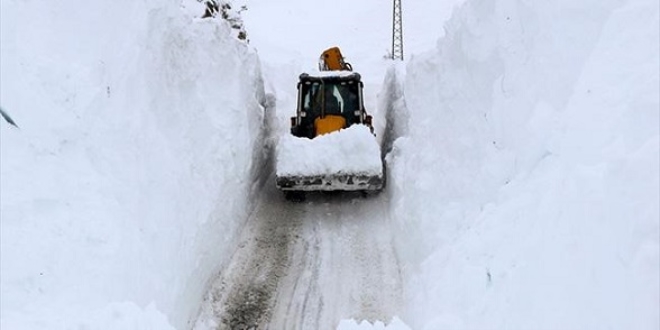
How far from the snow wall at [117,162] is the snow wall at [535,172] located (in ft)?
10.6

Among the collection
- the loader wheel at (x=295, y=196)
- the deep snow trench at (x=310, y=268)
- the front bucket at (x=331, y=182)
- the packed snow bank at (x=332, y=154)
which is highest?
the packed snow bank at (x=332, y=154)

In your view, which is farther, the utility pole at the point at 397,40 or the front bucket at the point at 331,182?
the utility pole at the point at 397,40

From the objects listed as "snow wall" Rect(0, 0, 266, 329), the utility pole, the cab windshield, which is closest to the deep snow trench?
"snow wall" Rect(0, 0, 266, 329)

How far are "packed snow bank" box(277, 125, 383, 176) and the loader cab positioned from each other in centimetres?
149

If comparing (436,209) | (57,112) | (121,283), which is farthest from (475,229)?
(57,112)

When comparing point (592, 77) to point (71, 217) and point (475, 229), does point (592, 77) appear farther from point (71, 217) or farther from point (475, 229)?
point (71, 217)

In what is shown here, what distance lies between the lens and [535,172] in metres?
8.65

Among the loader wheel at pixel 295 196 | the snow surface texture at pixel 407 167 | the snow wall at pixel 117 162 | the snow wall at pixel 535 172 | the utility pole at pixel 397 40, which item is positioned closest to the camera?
the snow wall at pixel 535 172

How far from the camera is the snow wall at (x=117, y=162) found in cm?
741

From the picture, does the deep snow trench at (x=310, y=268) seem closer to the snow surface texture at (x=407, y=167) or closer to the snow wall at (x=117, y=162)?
the snow surface texture at (x=407, y=167)

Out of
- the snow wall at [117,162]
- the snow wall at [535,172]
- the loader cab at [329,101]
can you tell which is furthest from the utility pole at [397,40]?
the snow wall at [117,162]

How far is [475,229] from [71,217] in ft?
16.4

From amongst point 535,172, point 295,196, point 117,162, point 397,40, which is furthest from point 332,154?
point 397,40

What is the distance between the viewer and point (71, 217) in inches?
318
